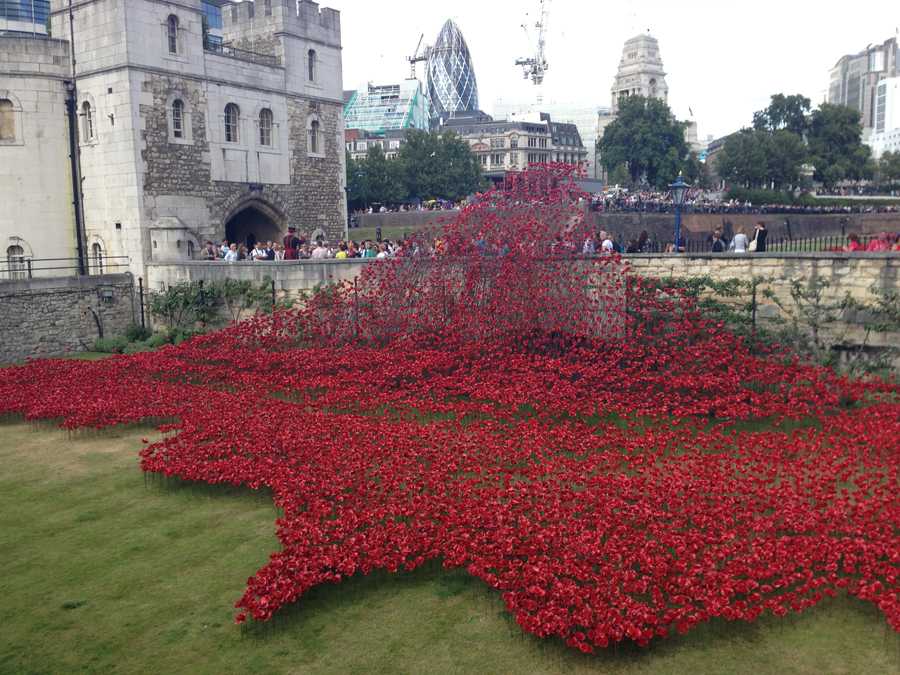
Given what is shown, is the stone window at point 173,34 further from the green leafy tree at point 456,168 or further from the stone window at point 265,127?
the green leafy tree at point 456,168

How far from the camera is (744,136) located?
60406 millimetres

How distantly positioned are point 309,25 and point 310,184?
16.6 feet

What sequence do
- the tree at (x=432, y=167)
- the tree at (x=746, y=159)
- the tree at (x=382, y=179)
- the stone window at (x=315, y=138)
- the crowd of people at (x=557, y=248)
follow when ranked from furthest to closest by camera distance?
the tree at (x=432, y=167)
the tree at (x=382, y=179)
the tree at (x=746, y=159)
the stone window at (x=315, y=138)
the crowd of people at (x=557, y=248)

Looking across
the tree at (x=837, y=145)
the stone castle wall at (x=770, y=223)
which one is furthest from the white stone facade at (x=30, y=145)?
the tree at (x=837, y=145)

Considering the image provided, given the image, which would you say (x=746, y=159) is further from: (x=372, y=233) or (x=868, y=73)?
(x=868, y=73)

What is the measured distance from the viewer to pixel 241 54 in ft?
80.8

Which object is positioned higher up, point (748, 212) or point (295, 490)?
point (748, 212)

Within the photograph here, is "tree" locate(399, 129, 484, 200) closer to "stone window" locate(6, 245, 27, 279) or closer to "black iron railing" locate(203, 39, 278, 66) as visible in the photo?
"black iron railing" locate(203, 39, 278, 66)

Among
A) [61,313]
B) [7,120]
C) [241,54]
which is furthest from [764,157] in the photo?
[61,313]

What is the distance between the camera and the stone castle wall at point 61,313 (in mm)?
19188

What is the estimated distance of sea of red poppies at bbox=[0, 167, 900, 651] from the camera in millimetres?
6289

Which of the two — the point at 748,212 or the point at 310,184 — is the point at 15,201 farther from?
the point at 748,212

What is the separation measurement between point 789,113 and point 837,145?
462 cm

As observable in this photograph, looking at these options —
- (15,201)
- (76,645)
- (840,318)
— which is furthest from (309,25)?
(76,645)
